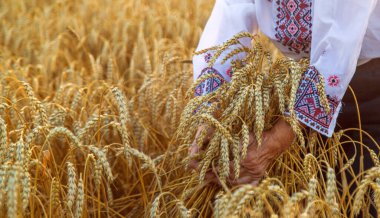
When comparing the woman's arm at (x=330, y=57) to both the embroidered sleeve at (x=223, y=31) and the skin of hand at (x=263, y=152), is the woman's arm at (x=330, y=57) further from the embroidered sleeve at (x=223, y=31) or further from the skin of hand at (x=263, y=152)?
the embroidered sleeve at (x=223, y=31)

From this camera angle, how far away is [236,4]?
1.69 m

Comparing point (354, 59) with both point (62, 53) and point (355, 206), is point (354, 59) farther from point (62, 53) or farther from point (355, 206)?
point (62, 53)

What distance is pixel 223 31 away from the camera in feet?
5.64

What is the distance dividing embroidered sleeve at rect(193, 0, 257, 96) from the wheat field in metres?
0.10

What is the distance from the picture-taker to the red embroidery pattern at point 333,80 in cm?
142

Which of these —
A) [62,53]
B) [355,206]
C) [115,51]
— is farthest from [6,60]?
[355,206]

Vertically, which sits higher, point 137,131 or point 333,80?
point 333,80

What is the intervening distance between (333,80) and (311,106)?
81mm

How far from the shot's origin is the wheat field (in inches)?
50.0

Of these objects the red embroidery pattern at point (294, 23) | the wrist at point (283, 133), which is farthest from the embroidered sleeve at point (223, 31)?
the wrist at point (283, 133)

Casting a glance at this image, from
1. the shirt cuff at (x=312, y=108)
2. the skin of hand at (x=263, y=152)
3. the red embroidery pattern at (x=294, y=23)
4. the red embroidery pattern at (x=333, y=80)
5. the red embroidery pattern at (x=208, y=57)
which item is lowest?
the skin of hand at (x=263, y=152)

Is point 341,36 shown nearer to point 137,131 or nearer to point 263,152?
point 263,152

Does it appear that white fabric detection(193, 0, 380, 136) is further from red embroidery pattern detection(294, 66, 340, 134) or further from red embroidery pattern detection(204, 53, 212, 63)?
red embroidery pattern detection(204, 53, 212, 63)

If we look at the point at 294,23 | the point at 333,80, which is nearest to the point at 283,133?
the point at 333,80
